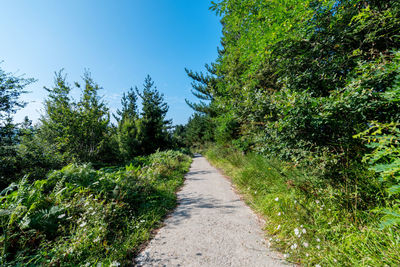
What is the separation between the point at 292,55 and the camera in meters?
3.50

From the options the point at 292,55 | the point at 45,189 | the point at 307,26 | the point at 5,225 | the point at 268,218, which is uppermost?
the point at 307,26

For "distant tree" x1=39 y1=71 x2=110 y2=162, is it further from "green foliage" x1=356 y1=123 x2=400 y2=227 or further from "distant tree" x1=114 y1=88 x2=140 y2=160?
"green foliage" x1=356 y1=123 x2=400 y2=227

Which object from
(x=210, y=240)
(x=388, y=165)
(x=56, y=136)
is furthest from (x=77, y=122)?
(x=388, y=165)

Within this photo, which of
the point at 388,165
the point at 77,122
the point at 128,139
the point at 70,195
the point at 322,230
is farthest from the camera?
the point at 128,139

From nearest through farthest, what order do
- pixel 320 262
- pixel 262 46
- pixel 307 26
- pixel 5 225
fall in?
pixel 320 262 < pixel 5 225 < pixel 307 26 < pixel 262 46

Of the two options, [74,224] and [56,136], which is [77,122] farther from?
[74,224]

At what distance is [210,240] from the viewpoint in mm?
2277

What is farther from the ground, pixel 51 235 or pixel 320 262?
pixel 51 235

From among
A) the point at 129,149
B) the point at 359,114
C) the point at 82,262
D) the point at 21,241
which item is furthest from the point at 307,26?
the point at 129,149

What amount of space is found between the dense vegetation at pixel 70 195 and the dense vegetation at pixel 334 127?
2784 millimetres

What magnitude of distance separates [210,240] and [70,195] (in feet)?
10.3

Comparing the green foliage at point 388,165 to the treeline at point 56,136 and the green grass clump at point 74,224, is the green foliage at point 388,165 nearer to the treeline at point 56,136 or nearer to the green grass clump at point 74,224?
the green grass clump at point 74,224

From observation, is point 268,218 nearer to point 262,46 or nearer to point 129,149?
point 262,46

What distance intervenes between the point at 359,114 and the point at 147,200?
4.98 m
